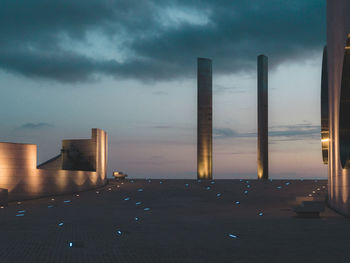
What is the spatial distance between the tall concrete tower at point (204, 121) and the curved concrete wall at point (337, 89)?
23.5m

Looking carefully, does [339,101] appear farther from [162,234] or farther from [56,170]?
[56,170]

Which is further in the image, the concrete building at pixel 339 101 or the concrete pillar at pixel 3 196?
the concrete pillar at pixel 3 196

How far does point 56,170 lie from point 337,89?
17181mm

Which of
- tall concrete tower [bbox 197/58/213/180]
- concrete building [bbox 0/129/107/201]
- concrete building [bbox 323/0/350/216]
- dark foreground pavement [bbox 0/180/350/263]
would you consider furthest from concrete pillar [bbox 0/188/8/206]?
tall concrete tower [bbox 197/58/213/180]

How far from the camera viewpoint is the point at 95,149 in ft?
113

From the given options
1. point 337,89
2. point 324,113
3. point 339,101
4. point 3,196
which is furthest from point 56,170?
point 339,101

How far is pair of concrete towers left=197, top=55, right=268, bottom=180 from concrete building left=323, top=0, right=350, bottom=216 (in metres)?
23.7

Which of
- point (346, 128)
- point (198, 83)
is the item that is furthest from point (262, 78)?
point (346, 128)

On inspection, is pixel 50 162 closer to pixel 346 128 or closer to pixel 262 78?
pixel 262 78

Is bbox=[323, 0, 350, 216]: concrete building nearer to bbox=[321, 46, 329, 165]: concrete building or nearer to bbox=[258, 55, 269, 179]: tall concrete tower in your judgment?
bbox=[321, 46, 329, 165]: concrete building

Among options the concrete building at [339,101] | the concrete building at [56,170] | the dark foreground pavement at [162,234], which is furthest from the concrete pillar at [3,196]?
the concrete building at [339,101]

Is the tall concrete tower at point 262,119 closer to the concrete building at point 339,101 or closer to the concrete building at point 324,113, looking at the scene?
the concrete building at point 324,113

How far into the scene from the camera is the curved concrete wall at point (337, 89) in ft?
Result: 53.6

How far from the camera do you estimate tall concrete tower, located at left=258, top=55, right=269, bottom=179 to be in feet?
151
